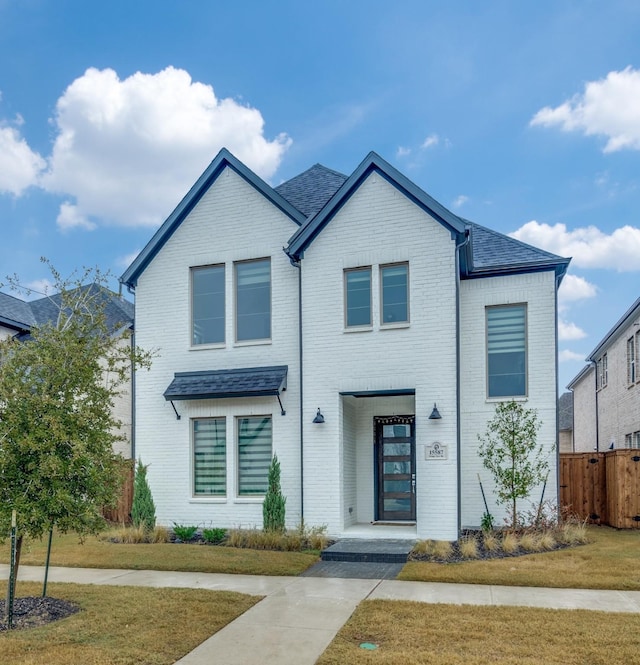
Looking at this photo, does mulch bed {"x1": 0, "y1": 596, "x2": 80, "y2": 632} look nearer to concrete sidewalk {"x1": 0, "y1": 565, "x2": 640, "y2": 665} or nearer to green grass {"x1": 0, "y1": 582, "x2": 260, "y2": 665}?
green grass {"x1": 0, "y1": 582, "x2": 260, "y2": 665}

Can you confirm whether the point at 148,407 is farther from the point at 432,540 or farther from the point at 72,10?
the point at 72,10

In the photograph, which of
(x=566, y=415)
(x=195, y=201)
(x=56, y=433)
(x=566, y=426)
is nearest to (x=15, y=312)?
(x=195, y=201)

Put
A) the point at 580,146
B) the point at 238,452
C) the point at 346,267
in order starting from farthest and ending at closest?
the point at 580,146
the point at 238,452
the point at 346,267

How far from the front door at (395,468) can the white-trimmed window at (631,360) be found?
30.5ft

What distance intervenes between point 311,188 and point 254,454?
22.2ft

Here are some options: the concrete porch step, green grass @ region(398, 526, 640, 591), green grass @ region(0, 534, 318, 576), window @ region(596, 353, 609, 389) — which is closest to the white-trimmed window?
window @ region(596, 353, 609, 389)

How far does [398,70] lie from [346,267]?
5.80 metres

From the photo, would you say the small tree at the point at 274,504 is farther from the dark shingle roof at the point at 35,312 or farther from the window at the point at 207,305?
the dark shingle roof at the point at 35,312

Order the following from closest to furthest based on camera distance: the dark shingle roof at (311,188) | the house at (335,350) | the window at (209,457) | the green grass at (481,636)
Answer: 1. the green grass at (481,636)
2. the house at (335,350)
3. the window at (209,457)
4. the dark shingle roof at (311,188)

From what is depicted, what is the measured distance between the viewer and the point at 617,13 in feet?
41.7

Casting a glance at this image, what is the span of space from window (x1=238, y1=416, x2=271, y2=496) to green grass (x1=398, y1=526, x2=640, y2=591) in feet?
14.5

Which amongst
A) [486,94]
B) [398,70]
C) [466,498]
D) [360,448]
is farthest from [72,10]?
[466,498]

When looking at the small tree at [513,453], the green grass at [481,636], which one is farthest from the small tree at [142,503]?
the green grass at [481,636]

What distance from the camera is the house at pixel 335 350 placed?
11.9 meters
